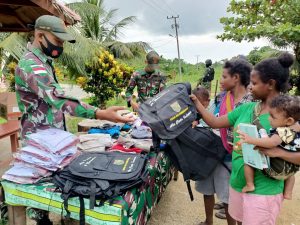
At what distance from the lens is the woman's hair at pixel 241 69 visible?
255 cm

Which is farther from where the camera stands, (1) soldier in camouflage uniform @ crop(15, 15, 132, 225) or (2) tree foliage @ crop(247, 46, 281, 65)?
(2) tree foliage @ crop(247, 46, 281, 65)

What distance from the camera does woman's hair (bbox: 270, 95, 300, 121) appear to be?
5.71 ft

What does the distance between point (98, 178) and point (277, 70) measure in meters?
1.33

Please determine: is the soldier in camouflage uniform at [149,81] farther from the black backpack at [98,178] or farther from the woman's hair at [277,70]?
the woman's hair at [277,70]

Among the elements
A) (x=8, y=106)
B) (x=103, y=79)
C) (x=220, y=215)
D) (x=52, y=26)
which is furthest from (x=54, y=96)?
(x=103, y=79)

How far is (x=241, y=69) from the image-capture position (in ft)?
8.38

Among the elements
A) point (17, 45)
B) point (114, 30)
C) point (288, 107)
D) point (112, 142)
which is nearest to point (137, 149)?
point (112, 142)

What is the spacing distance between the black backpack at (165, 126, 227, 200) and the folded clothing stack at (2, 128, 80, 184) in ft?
2.60

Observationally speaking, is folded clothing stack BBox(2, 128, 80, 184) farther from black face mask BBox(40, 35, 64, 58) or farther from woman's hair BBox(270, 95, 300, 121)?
woman's hair BBox(270, 95, 300, 121)

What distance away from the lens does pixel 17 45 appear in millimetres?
8367

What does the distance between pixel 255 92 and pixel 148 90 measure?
284 cm

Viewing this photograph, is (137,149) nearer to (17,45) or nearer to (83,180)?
(83,180)

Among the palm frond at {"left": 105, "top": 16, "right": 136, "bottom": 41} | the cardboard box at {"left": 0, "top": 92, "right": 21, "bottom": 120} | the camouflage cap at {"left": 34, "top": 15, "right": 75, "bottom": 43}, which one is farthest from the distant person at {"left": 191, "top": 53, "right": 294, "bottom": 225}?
the palm frond at {"left": 105, "top": 16, "right": 136, "bottom": 41}

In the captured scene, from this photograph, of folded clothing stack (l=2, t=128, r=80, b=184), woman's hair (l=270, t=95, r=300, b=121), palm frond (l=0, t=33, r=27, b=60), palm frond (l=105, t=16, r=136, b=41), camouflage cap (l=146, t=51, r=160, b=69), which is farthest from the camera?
palm frond (l=105, t=16, r=136, b=41)
